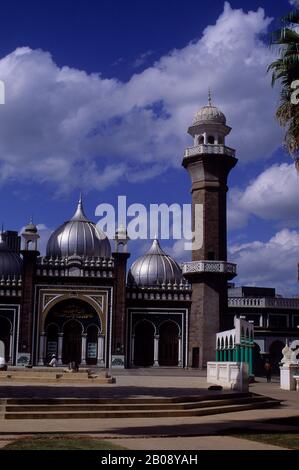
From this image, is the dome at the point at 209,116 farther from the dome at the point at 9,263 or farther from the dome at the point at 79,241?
the dome at the point at 9,263

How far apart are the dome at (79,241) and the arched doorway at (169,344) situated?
7606mm

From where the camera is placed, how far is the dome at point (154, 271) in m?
54.9

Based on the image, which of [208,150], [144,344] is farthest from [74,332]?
[208,150]

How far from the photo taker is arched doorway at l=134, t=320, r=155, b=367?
5188cm

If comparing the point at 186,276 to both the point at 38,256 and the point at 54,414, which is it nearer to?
the point at 38,256

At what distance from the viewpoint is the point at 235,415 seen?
20844 mm

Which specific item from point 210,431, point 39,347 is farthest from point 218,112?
point 210,431

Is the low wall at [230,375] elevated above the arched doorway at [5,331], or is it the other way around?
the arched doorway at [5,331]

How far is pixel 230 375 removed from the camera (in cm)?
2989

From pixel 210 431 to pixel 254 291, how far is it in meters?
52.3

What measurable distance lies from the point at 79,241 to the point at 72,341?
313 inches

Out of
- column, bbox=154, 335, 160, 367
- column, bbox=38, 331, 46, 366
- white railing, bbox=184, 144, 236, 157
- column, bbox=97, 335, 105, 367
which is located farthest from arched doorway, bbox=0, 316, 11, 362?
white railing, bbox=184, 144, 236, 157

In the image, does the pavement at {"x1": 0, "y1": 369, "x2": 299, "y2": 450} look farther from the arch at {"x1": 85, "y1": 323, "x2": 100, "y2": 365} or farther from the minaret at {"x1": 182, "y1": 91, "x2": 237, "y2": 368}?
the arch at {"x1": 85, "y1": 323, "x2": 100, "y2": 365}

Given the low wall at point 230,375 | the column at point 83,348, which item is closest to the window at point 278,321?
the column at point 83,348
